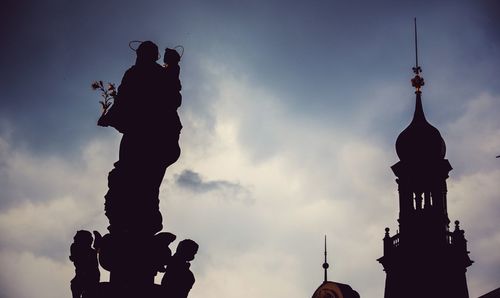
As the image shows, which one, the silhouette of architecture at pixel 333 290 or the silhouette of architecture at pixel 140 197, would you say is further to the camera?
the silhouette of architecture at pixel 333 290

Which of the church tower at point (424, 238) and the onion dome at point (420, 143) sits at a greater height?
the onion dome at point (420, 143)

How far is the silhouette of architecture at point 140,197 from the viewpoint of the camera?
7426mm

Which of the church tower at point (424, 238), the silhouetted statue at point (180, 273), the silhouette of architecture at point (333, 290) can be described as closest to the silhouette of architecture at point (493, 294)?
the church tower at point (424, 238)

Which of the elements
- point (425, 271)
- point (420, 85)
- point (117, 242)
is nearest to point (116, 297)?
point (117, 242)

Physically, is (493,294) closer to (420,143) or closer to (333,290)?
(420,143)

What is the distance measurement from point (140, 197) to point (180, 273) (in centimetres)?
102

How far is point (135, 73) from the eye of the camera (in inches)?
320

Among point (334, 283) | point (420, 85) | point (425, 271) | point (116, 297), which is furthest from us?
point (420, 85)

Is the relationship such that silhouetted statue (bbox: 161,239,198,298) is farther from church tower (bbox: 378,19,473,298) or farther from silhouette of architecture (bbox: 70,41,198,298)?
church tower (bbox: 378,19,473,298)

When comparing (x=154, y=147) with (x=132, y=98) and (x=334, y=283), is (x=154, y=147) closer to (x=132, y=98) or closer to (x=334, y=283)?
(x=132, y=98)

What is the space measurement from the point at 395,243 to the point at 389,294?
11.1ft

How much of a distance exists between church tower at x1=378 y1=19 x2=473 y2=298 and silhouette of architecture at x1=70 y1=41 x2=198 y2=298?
1431 inches

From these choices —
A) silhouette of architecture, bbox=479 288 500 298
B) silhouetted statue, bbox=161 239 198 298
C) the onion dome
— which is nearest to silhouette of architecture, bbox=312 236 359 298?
silhouetted statue, bbox=161 239 198 298

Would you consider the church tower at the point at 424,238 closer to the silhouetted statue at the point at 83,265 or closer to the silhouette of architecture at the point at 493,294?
the silhouette of architecture at the point at 493,294
